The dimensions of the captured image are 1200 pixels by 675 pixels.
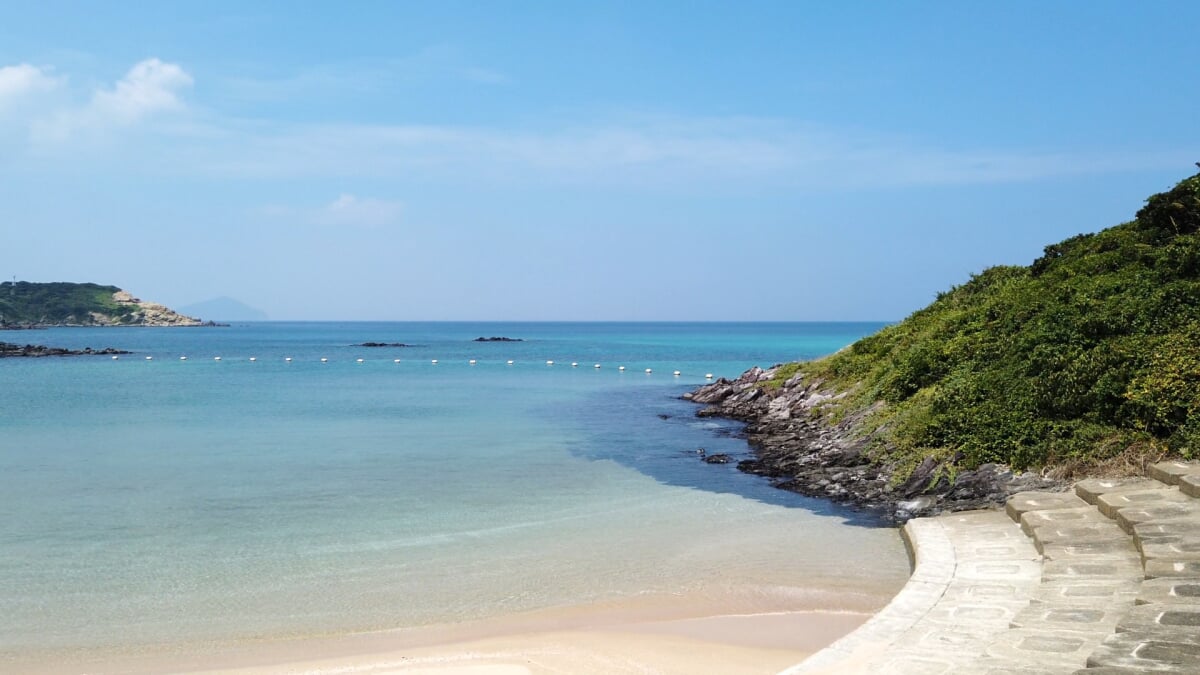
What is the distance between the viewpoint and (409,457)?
23.5 metres

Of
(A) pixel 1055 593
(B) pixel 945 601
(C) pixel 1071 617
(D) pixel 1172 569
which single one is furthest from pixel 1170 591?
(B) pixel 945 601

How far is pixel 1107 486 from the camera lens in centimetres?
1260

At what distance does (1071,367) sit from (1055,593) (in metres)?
8.49

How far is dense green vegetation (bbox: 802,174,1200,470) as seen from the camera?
14492 millimetres

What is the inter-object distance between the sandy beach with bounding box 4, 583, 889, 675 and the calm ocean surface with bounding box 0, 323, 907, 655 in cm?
41

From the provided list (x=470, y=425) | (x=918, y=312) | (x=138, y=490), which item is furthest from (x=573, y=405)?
(x=138, y=490)

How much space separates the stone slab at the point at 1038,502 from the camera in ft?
40.7

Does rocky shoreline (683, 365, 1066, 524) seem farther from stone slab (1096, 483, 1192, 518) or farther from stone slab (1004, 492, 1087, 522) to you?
stone slab (1096, 483, 1192, 518)

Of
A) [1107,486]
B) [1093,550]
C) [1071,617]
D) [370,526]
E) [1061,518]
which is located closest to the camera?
[1071,617]

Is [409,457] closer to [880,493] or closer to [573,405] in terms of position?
[880,493]

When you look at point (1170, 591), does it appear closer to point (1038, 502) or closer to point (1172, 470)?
point (1038, 502)

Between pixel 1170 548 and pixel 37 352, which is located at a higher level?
pixel 1170 548

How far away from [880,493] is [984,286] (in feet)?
52.8

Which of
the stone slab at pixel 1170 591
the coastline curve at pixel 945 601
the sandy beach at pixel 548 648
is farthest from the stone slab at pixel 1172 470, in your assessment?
the sandy beach at pixel 548 648
